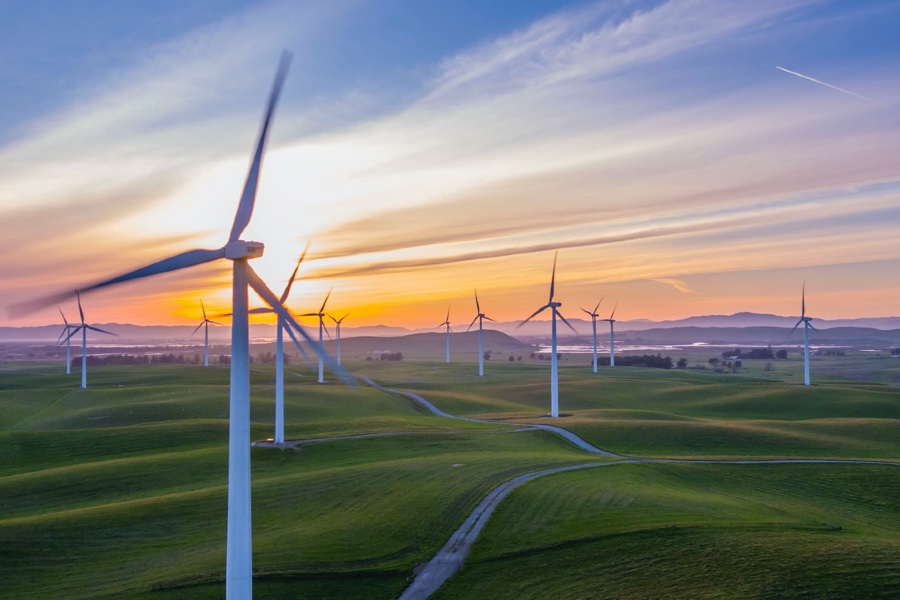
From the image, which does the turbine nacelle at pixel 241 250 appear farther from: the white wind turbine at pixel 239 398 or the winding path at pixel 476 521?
the winding path at pixel 476 521

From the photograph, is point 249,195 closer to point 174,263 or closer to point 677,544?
point 174,263

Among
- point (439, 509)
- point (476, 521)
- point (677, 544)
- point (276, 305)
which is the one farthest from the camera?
point (439, 509)

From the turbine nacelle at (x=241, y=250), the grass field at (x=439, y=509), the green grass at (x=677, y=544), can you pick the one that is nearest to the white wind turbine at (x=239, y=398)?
the turbine nacelle at (x=241, y=250)

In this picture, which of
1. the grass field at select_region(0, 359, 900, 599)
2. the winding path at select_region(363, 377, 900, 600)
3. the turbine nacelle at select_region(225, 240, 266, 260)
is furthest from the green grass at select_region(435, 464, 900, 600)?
the turbine nacelle at select_region(225, 240, 266, 260)

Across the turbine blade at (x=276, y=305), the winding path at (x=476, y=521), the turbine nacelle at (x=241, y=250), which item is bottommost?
the winding path at (x=476, y=521)

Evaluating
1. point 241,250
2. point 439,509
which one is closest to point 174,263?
point 241,250

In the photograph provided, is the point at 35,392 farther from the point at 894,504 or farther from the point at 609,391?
the point at 894,504

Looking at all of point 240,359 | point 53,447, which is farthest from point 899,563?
point 53,447
